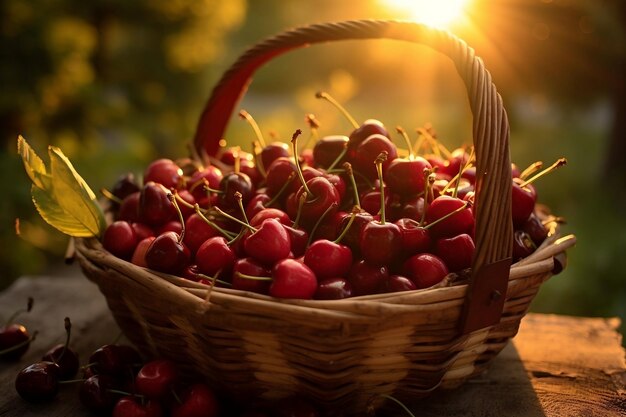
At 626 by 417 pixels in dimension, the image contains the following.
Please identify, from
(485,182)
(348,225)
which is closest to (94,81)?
(348,225)

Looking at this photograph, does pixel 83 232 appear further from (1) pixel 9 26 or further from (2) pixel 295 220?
(1) pixel 9 26

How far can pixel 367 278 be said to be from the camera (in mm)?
1062

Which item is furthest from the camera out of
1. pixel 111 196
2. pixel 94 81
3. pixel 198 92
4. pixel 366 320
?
pixel 198 92

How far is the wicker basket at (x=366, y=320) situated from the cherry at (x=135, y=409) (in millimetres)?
103

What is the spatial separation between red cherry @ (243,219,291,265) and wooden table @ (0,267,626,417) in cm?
42

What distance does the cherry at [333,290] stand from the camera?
3.35 ft

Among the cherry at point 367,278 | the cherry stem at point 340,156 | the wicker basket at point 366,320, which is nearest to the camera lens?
the wicker basket at point 366,320

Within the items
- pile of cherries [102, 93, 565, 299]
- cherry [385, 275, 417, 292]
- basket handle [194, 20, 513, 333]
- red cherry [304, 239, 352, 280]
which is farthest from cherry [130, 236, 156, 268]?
basket handle [194, 20, 513, 333]

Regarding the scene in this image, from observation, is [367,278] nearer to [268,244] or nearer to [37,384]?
[268,244]

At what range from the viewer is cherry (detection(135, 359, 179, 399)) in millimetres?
1113

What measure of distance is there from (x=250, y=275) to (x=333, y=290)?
142 millimetres

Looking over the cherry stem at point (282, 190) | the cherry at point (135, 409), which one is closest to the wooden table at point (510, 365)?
the cherry at point (135, 409)

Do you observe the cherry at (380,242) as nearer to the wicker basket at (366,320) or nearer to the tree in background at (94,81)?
the wicker basket at (366,320)

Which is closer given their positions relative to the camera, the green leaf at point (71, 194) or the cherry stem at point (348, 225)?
the cherry stem at point (348, 225)
